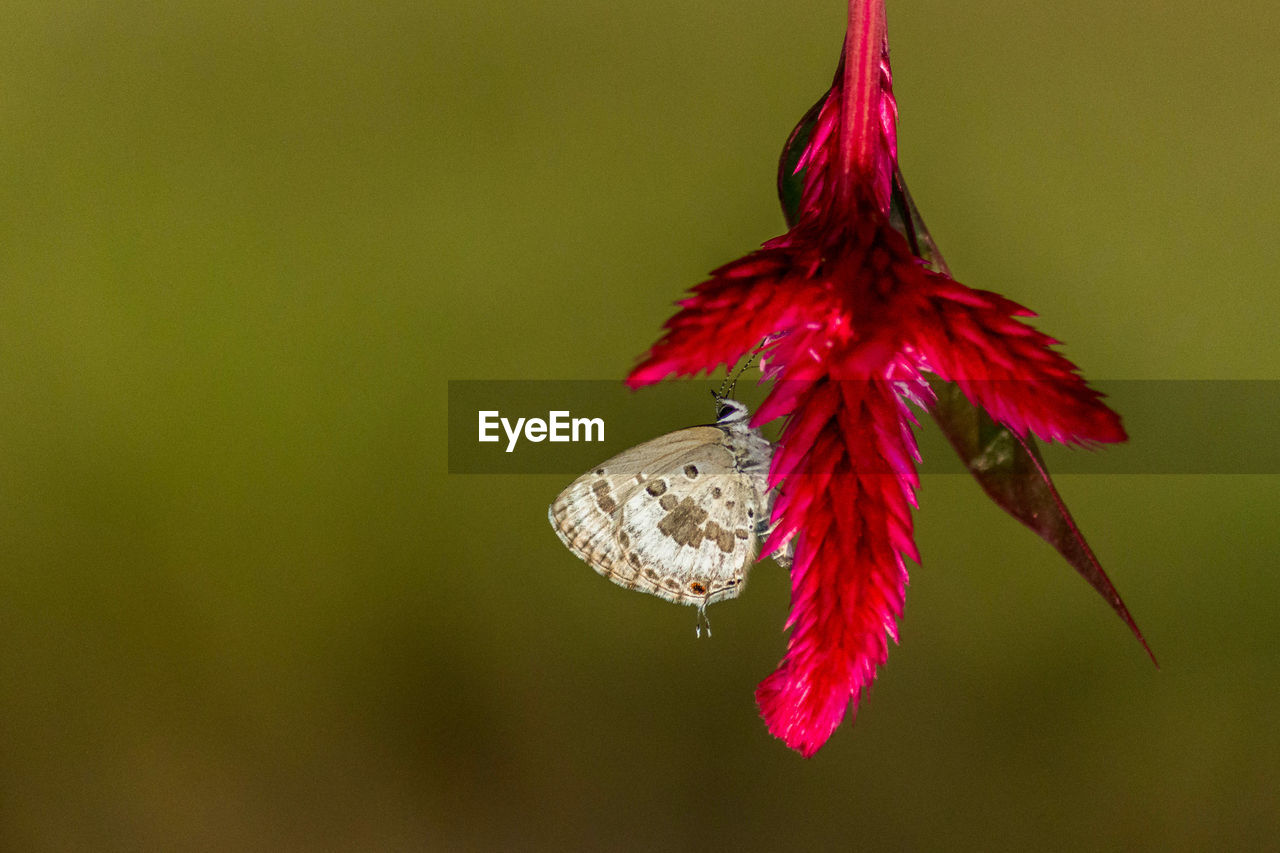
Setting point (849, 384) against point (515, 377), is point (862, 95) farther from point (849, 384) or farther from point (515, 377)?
point (515, 377)

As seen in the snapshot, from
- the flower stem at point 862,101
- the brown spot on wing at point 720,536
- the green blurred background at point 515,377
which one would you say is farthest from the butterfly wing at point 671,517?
the green blurred background at point 515,377

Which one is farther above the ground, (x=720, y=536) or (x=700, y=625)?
(x=720, y=536)

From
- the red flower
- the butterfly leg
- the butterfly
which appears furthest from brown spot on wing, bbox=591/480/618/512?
the butterfly leg

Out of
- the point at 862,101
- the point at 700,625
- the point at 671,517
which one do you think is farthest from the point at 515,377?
the point at 862,101

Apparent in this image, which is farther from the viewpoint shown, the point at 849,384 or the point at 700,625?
the point at 700,625

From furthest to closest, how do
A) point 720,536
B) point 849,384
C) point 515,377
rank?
1. point 515,377
2. point 720,536
3. point 849,384

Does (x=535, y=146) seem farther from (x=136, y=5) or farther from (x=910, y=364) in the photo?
(x=910, y=364)

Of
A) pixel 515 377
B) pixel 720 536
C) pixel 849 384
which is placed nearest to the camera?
pixel 849 384
